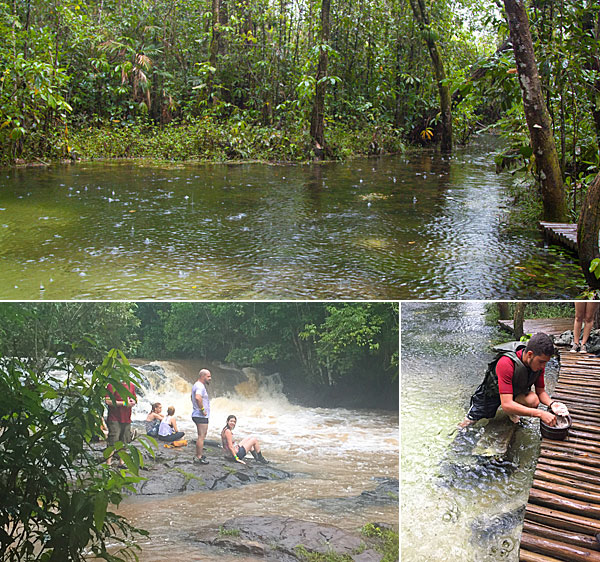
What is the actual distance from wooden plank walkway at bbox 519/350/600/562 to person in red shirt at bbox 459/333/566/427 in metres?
0.08

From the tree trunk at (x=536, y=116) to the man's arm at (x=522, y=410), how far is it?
2933 millimetres

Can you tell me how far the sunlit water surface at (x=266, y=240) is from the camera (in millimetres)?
4074

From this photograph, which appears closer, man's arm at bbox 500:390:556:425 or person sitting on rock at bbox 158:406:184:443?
man's arm at bbox 500:390:556:425

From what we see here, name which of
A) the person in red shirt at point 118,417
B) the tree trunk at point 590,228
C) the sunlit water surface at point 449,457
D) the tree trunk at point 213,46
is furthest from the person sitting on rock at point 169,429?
the tree trunk at point 213,46

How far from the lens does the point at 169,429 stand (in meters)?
2.91

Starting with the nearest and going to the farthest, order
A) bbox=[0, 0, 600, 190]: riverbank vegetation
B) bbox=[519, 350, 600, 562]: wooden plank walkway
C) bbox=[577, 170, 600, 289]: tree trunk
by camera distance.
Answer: bbox=[519, 350, 600, 562]: wooden plank walkway, bbox=[577, 170, 600, 289]: tree trunk, bbox=[0, 0, 600, 190]: riverbank vegetation

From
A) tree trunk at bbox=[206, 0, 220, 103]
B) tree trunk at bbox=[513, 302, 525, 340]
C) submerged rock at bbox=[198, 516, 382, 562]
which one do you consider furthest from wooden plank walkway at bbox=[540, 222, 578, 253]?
tree trunk at bbox=[206, 0, 220, 103]

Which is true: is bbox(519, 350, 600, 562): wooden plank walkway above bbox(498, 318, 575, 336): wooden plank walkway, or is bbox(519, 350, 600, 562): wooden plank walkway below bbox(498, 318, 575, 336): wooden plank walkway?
below

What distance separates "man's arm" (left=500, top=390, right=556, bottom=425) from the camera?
97.7 inches

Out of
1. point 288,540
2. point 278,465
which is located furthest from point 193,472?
point 288,540

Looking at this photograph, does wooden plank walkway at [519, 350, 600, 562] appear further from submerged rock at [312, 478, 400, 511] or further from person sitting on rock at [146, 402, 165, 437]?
person sitting on rock at [146, 402, 165, 437]

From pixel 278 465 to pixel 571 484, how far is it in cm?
121

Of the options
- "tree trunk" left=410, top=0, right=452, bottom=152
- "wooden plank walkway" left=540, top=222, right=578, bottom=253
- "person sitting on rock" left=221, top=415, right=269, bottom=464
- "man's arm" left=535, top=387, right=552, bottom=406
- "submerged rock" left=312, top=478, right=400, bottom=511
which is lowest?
"submerged rock" left=312, top=478, right=400, bottom=511

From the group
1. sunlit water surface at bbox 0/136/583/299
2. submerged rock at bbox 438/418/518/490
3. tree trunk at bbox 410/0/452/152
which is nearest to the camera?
submerged rock at bbox 438/418/518/490
